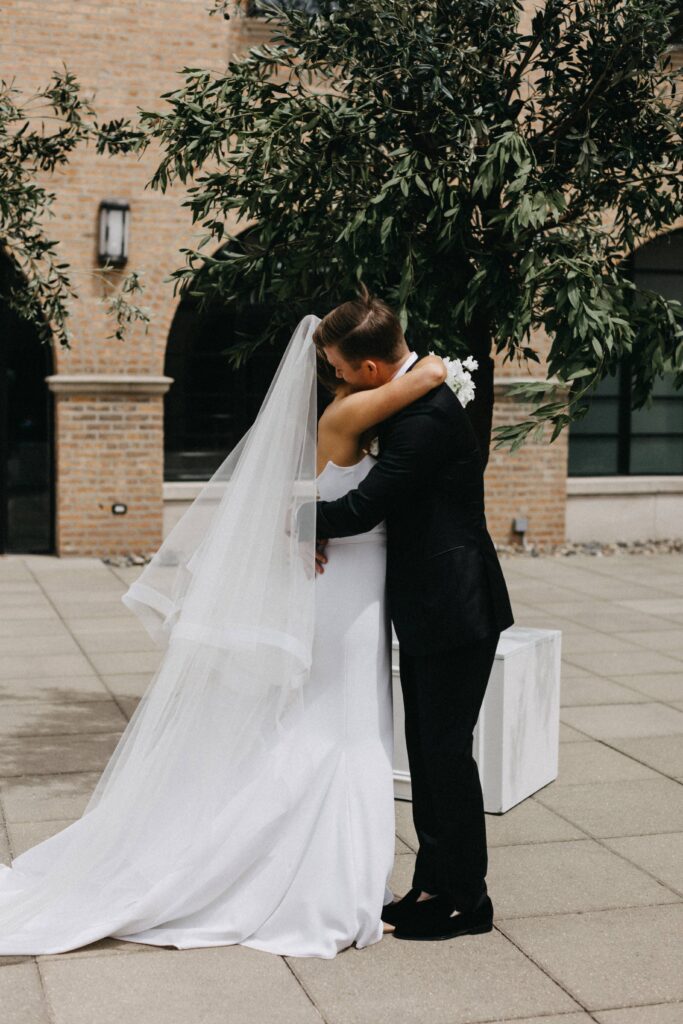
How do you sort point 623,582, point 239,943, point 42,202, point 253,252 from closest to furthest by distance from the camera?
point 239,943, point 253,252, point 42,202, point 623,582

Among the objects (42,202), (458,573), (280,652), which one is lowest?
(280,652)

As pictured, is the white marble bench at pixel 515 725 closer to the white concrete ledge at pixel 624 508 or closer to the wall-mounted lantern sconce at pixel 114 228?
the wall-mounted lantern sconce at pixel 114 228

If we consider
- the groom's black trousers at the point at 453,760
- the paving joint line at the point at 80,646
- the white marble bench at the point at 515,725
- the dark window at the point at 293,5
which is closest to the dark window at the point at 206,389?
the paving joint line at the point at 80,646

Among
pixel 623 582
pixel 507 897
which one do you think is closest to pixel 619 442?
pixel 623 582

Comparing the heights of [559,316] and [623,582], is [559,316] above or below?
above

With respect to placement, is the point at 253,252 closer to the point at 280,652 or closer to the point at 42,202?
the point at 42,202

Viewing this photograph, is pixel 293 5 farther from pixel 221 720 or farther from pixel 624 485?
pixel 624 485

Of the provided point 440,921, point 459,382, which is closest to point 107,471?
point 459,382

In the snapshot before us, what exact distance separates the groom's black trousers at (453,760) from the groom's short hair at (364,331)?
0.99 m

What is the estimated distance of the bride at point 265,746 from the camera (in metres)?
4.00

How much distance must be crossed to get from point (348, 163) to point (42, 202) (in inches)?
73.8

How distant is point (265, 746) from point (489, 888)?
1050mm

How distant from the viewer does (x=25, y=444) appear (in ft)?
41.8

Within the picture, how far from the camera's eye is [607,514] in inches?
563
